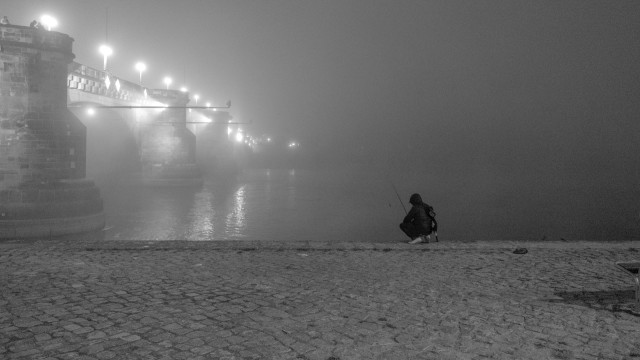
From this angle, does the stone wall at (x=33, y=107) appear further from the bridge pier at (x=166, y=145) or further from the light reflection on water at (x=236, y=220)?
the bridge pier at (x=166, y=145)

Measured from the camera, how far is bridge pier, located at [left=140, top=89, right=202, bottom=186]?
144 ft

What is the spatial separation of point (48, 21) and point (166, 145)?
2413 cm

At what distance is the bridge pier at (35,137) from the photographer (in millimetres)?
16812

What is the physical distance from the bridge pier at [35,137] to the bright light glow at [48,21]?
3591 mm

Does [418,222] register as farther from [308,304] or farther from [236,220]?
[236,220]

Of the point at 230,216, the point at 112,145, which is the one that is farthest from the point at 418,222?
the point at 112,145

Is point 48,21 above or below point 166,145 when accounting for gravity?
above

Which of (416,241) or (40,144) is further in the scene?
(40,144)

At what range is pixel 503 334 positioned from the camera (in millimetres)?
4914

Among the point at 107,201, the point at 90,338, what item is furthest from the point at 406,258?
the point at 107,201

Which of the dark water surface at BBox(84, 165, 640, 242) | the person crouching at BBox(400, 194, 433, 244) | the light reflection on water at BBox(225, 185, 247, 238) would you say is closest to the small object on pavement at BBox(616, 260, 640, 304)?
the person crouching at BBox(400, 194, 433, 244)

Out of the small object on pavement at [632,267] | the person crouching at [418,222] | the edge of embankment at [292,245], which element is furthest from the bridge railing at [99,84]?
the small object on pavement at [632,267]

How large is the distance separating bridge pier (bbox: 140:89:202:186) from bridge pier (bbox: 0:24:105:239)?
26.0 metres

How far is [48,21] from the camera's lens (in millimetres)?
20703
